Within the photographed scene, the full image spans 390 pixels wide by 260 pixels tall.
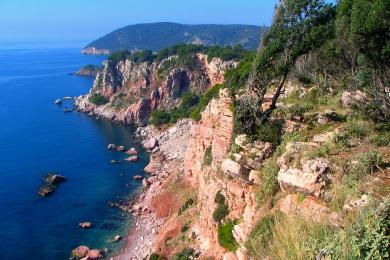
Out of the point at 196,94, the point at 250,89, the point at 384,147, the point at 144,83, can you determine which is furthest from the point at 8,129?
the point at 384,147

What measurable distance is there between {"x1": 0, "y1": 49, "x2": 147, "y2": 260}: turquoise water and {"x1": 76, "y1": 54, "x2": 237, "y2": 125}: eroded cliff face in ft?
18.0

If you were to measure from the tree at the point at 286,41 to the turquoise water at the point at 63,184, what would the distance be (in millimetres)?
28965

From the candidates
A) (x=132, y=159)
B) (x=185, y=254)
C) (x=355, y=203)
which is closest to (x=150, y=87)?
(x=132, y=159)

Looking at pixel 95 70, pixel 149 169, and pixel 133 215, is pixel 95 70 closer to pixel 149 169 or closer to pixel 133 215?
pixel 149 169

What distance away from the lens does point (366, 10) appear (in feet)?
48.2

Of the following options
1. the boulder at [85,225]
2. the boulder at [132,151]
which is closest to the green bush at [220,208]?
the boulder at [85,225]

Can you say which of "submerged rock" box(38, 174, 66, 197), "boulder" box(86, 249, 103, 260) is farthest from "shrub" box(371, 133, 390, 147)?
"submerged rock" box(38, 174, 66, 197)

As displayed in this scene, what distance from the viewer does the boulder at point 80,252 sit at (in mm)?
42938

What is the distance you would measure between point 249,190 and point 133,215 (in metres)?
34.1

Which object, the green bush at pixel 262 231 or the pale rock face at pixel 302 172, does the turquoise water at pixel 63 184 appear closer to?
the green bush at pixel 262 231

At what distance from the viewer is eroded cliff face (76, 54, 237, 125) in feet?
330

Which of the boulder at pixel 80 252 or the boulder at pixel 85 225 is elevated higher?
the boulder at pixel 80 252

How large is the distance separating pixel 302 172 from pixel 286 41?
8684 mm

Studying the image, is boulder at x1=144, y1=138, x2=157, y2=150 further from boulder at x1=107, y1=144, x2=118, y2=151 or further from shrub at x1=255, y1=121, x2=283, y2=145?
shrub at x1=255, y1=121, x2=283, y2=145
